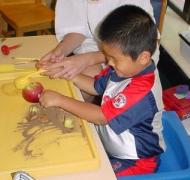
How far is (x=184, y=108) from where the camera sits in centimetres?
166

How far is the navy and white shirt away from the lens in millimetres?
947

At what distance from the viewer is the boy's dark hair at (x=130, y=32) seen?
36.5 inches

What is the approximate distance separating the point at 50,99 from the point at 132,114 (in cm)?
19

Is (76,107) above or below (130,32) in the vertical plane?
below

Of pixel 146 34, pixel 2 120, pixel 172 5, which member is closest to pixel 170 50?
pixel 172 5

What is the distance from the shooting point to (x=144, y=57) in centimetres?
95

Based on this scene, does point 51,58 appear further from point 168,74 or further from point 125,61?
point 168,74

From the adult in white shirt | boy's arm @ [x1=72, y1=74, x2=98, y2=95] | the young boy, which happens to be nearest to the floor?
the adult in white shirt

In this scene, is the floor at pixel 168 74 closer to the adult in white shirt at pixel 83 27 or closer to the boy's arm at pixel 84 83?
the adult in white shirt at pixel 83 27

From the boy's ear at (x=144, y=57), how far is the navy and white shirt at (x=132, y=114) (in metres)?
0.03


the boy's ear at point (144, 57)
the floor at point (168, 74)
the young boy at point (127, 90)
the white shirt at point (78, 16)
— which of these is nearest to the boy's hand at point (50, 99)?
the young boy at point (127, 90)

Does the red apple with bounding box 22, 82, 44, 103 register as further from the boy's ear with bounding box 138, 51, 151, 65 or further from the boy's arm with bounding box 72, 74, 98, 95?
the boy's ear with bounding box 138, 51, 151, 65

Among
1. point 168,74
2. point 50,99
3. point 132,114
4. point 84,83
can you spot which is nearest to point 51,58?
point 84,83

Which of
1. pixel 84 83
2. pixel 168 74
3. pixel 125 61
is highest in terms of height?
pixel 125 61
